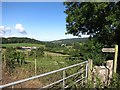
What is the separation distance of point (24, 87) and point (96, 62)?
6.76 meters

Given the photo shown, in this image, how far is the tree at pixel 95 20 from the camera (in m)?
16.2

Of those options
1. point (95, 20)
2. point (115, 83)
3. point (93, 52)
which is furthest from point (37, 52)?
point (115, 83)

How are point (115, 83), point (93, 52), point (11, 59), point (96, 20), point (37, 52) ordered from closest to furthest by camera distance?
1. point (115, 83)
2. point (93, 52)
3. point (11, 59)
4. point (96, 20)
5. point (37, 52)

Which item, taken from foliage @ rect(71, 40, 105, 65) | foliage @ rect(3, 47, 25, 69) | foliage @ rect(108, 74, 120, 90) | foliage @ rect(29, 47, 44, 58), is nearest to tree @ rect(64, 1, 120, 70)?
foliage @ rect(71, 40, 105, 65)

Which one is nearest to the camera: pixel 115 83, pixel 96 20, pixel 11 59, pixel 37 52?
pixel 115 83

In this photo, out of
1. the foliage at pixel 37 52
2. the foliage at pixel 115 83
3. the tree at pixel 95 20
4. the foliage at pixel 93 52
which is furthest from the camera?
the foliage at pixel 37 52

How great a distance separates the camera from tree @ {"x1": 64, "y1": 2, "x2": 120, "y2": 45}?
16156 millimetres

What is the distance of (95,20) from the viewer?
1811 centimetres

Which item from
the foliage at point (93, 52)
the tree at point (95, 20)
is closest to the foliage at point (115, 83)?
the foliage at point (93, 52)

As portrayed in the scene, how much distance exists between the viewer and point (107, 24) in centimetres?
1767

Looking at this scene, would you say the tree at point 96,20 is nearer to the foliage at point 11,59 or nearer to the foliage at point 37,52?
the foliage at point 11,59

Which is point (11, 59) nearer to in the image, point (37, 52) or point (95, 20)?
point (95, 20)

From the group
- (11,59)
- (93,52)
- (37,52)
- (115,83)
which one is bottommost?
(37,52)

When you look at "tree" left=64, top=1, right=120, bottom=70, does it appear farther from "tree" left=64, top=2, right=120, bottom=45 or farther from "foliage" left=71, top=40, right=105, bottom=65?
"foliage" left=71, top=40, right=105, bottom=65
